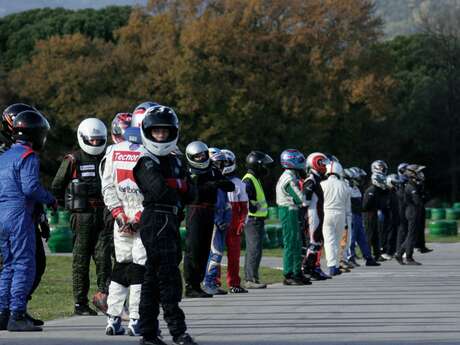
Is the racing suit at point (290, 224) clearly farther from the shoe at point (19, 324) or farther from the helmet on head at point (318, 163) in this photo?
the shoe at point (19, 324)

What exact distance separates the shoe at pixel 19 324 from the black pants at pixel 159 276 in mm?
1718

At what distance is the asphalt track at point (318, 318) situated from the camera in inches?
437

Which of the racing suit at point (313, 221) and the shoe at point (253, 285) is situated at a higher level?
the racing suit at point (313, 221)

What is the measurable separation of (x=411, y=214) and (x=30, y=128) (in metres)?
13.5

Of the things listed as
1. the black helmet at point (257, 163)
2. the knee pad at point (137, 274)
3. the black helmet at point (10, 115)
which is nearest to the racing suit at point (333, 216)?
the black helmet at point (257, 163)

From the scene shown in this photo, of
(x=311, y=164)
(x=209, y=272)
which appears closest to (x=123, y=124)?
(x=209, y=272)

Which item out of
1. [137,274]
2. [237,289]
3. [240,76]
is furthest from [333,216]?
[240,76]

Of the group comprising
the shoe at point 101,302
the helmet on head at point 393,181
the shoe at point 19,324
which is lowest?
the shoe at point 19,324

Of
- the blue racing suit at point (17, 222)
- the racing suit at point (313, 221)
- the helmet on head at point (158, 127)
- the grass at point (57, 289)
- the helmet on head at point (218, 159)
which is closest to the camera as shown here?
the helmet on head at point (158, 127)

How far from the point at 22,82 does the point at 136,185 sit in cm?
6164

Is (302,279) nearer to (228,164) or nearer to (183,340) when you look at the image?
(228,164)

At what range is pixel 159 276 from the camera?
34.6 feet

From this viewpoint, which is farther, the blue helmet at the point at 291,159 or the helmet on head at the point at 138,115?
the blue helmet at the point at 291,159

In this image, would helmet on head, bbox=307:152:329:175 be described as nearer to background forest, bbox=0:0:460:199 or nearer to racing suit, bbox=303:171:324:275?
racing suit, bbox=303:171:324:275
